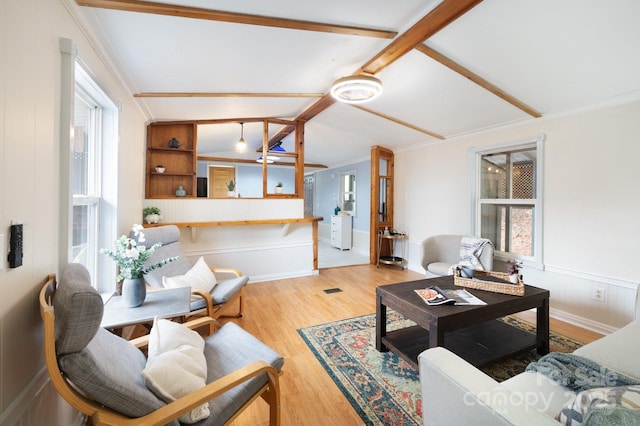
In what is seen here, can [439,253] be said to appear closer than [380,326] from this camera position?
No

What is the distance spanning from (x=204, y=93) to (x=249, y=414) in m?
2.84

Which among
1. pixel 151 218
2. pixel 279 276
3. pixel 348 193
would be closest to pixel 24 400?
pixel 151 218

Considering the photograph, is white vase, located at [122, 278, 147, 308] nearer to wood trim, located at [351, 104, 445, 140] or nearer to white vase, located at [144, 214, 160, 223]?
white vase, located at [144, 214, 160, 223]

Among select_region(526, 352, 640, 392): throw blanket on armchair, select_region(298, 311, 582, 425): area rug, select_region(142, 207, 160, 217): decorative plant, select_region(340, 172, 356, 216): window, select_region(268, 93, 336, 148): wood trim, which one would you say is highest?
select_region(268, 93, 336, 148): wood trim

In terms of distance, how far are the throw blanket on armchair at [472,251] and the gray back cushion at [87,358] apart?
3253 millimetres

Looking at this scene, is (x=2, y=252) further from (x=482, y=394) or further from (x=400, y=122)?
(x=400, y=122)

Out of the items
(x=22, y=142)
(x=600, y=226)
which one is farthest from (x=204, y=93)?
(x=600, y=226)

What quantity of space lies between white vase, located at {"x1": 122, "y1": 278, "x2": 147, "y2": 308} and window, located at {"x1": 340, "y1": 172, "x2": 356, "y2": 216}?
5.47 m

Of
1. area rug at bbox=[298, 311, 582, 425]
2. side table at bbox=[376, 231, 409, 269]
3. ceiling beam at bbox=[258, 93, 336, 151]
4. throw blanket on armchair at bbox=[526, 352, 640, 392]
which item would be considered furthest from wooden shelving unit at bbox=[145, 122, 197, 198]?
throw blanket on armchair at bbox=[526, 352, 640, 392]

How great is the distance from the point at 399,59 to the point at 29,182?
2.64m

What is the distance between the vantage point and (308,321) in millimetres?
2805

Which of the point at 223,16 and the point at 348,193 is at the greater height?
the point at 223,16

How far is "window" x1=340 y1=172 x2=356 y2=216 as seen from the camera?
6945mm

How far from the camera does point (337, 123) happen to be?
436 centimetres
